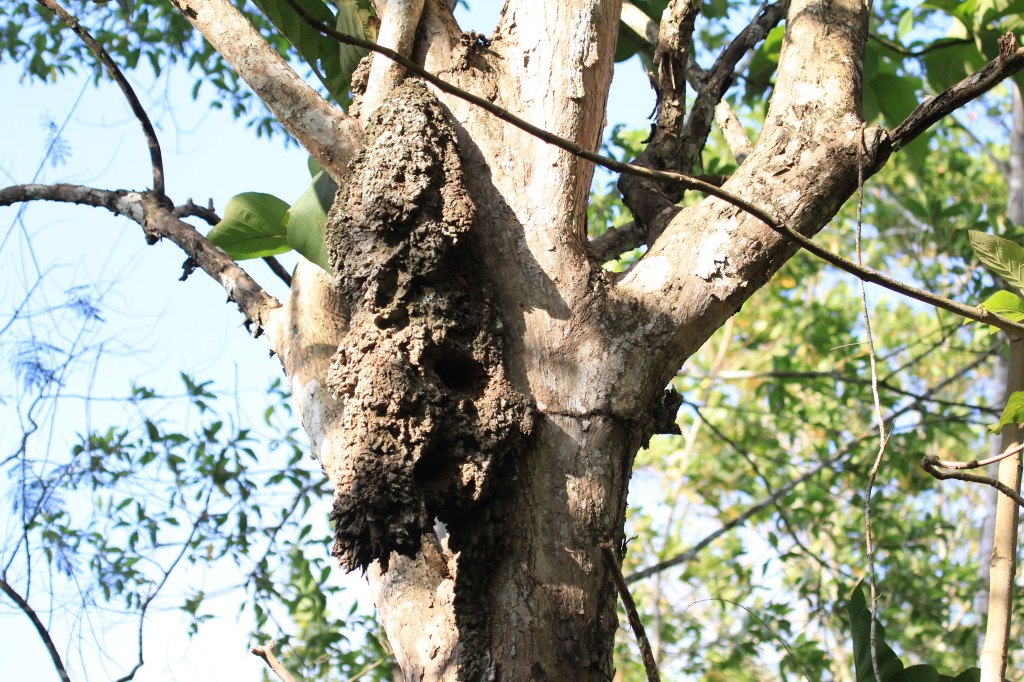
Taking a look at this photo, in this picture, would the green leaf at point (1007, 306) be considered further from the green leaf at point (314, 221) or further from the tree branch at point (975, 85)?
the green leaf at point (314, 221)

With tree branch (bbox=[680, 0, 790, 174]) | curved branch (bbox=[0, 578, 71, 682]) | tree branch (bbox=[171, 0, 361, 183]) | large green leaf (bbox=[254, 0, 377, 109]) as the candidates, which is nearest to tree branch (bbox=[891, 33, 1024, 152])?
tree branch (bbox=[680, 0, 790, 174])

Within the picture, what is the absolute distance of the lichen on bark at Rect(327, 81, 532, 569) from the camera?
1.20 metres

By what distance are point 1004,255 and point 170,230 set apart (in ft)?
5.92

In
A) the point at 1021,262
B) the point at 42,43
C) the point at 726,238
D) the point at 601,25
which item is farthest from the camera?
the point at 42,43

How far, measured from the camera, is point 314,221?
1.79 m

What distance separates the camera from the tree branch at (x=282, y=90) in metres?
1.59

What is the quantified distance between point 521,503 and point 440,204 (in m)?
0.52

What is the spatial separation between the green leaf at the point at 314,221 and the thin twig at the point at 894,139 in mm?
595

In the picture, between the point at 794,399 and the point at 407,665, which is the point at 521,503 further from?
the point at 794,399

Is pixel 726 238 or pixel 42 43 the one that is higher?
pixel 42 43

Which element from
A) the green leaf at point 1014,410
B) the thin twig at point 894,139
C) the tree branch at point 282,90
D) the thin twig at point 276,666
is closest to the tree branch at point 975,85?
the thin twig at point 894,139

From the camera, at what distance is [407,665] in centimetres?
131

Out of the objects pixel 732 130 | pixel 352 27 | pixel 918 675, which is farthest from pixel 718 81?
pixel 918 675

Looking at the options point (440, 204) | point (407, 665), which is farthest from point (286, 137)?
point (407, 665)
